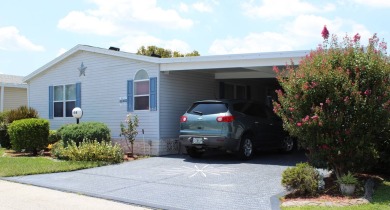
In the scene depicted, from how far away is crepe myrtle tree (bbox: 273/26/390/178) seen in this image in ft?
24.6

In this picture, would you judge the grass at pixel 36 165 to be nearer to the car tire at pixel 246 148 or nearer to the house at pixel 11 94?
the car tire at pixel 246 148

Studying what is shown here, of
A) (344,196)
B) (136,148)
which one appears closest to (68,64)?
(136,148)

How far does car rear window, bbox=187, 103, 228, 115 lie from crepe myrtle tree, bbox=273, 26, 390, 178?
13.4 feet

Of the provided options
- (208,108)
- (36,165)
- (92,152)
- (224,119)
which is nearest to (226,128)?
(224,119)

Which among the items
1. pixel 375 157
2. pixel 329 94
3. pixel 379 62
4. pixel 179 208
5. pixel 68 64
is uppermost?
pixel 68 64

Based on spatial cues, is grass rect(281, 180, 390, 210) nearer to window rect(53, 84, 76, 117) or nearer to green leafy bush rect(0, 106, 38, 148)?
window rect(53, 84, 76, 117)

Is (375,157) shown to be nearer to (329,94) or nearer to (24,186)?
(329,94)

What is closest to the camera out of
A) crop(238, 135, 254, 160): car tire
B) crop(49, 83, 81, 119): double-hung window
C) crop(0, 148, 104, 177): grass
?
crop(0, 148, 104, 177): grass

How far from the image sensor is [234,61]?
490 inches

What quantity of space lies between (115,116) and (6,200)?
7863 millimetres

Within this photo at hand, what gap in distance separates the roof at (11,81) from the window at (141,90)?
13.6 metres

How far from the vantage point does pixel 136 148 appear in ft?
47.5

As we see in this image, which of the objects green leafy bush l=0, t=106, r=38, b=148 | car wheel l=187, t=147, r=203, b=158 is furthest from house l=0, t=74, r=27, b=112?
car wheel l=187, t=147, r=203, b=158

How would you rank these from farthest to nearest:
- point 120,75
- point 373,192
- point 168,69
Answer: point 120,75 < point 168,69 < point 373,192
